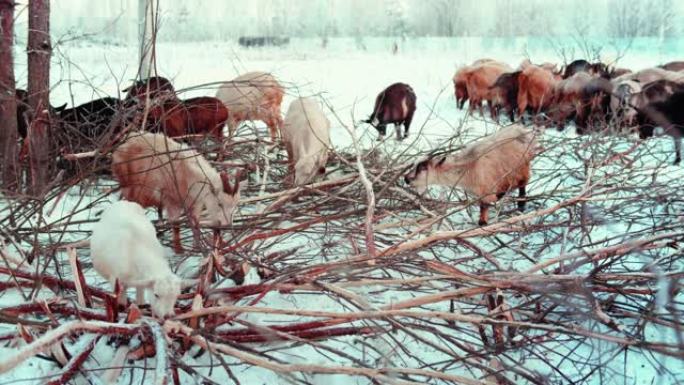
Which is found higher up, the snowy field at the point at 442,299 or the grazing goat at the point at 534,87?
the grazing goat at the point at 534,87

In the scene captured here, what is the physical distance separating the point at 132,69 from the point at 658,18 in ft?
90.2

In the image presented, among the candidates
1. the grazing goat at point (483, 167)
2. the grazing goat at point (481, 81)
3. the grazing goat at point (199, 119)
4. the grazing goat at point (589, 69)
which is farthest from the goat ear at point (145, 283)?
the grazing goat at point (481, 81)

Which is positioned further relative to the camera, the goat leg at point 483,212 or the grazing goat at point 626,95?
the grazing goat at point 626,95

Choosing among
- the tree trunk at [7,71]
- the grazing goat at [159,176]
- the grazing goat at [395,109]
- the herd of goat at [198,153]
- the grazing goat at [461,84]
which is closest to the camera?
the herd of goat at [198,153]

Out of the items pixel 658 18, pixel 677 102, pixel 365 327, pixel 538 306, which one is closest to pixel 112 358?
pixel 365 327

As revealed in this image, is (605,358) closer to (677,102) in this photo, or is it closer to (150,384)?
(150,384)

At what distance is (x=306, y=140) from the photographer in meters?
6.52

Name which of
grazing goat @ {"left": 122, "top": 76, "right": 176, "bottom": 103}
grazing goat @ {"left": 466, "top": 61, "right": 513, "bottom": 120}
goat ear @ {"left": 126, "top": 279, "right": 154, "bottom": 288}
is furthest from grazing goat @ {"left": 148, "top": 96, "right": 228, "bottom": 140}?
grazing goat @ {"left": 466, "top": 61, "right": 513, "bottom": 120}

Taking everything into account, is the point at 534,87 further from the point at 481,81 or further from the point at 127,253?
the point at 127,253

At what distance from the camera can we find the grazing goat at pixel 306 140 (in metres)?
5.89

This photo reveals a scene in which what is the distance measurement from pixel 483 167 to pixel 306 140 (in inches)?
66.9

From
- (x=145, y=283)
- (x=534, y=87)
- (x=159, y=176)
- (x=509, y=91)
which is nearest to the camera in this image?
(x=145, y=283)

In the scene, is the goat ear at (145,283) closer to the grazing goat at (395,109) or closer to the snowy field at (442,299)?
the snowy field at (442,299)

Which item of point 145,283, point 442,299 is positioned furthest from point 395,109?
point 145,283
